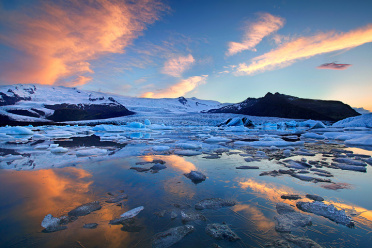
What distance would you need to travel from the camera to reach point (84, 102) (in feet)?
282

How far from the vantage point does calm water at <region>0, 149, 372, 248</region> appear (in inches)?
65.5

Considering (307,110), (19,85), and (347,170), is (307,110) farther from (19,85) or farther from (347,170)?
(19,85)

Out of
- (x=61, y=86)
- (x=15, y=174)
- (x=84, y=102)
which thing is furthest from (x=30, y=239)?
(x=61, y=86)

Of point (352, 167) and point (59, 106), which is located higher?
point (59, 106)

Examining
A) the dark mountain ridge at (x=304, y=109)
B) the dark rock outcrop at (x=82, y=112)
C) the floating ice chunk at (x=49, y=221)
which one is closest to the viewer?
the floating ice chunk at (x=49, y=221)

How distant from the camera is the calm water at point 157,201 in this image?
1.66 metres

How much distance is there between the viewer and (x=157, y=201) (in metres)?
2.45

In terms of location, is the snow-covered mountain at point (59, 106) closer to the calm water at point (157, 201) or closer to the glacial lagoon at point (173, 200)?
the glacial lagoon at point (173, 200)

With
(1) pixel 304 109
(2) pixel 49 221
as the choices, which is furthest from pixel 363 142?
(1) pixel 304 109

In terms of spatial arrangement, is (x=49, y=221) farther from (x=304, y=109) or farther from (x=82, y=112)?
(x=82, y=112)

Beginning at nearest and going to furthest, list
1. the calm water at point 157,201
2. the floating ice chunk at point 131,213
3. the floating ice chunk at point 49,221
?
the calm water at point 157,201, the floating ice chunk at point 49,221, the floating ice chunk at point 131,213

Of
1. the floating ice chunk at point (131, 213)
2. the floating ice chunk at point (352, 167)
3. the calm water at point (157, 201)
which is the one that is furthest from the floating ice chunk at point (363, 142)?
the floating ice chunk at point (131, 213)

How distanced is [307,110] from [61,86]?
5169 inches

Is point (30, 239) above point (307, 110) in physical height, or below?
below
